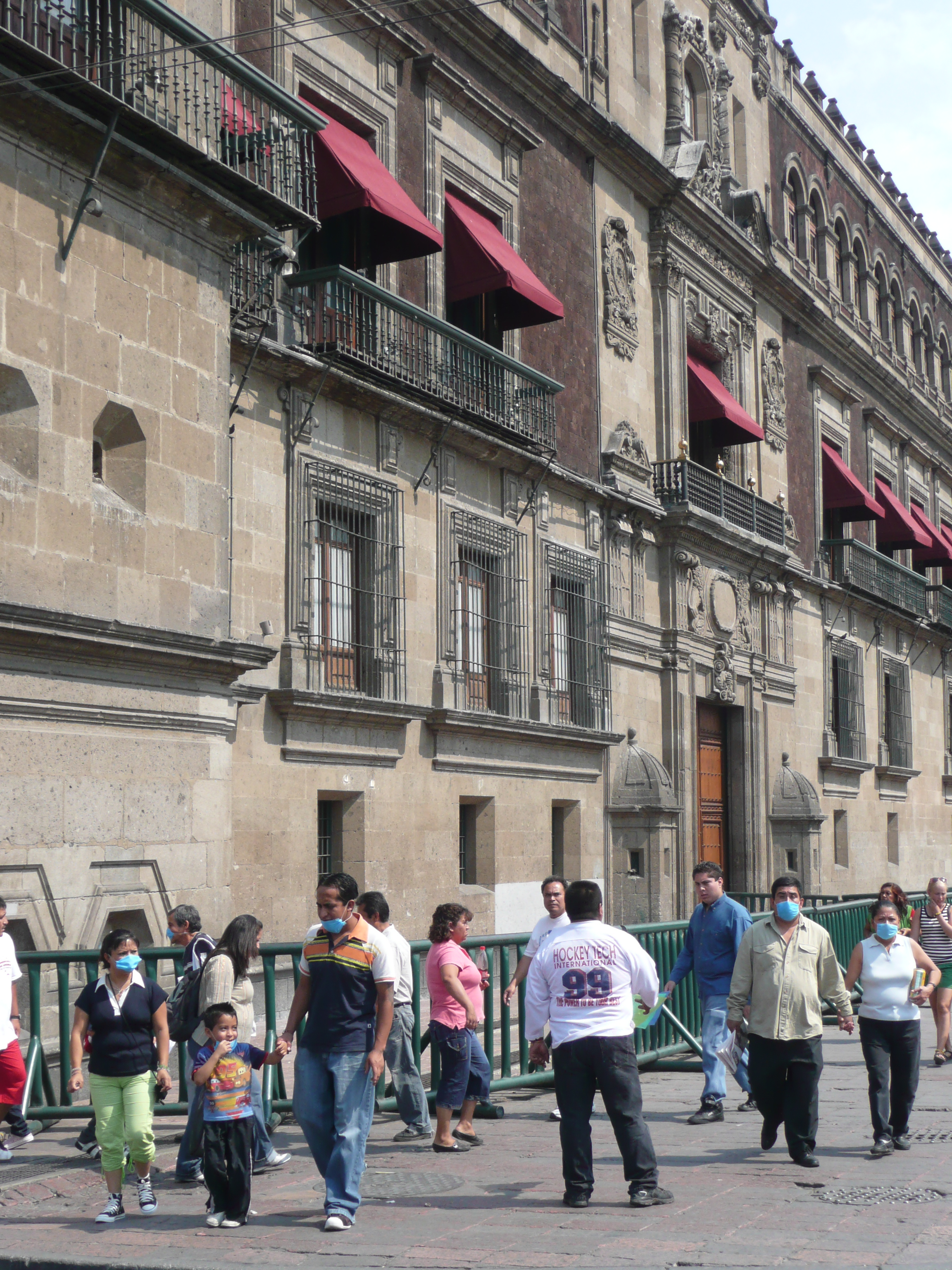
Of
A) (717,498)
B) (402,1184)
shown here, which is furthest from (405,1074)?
(717,498)

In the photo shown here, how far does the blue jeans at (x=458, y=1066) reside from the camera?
9414mm

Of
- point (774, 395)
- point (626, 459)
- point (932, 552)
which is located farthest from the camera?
point (932, 552)

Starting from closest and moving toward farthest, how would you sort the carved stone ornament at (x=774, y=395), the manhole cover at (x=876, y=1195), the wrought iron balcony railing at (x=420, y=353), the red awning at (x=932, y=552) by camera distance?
the manhole cover at (x=876, y=1195) < the wrought iron balcony railing at (x=420, y=353) < the carved stone ornament at (x=774, y=395) < the red awning at (x=932, y=552)

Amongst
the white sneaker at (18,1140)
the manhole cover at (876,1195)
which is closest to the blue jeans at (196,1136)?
the white sneaker at (18,1140)

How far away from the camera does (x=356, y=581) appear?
55.0 feet

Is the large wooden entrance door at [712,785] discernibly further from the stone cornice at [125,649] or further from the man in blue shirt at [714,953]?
the stone cornice at [125,649]

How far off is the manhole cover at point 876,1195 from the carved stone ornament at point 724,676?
16319mm

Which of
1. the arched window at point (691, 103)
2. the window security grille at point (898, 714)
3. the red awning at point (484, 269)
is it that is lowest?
the window security grille at point (898, 714)

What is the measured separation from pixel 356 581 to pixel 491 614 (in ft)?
9.28

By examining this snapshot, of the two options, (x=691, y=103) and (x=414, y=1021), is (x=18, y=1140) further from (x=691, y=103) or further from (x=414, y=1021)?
(x=691, y=103)

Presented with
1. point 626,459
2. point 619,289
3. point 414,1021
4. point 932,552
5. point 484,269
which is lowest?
point 414,1021

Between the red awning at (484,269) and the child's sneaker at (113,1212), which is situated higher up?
the red awning at (484,269)

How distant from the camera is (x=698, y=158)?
968 inches

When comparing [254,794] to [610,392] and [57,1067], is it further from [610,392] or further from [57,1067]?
[610,392]
